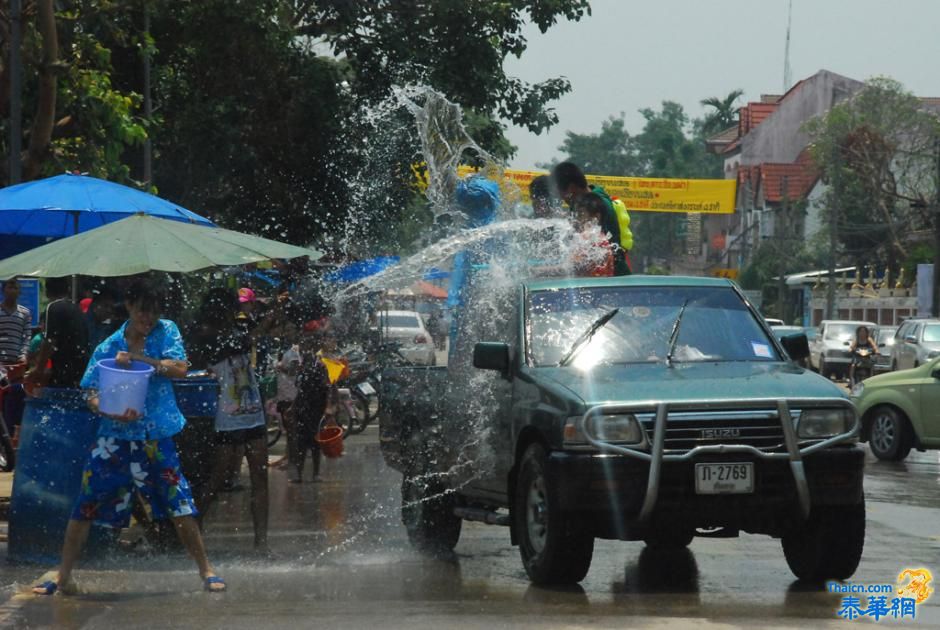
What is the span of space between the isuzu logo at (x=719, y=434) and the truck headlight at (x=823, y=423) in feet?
1.21

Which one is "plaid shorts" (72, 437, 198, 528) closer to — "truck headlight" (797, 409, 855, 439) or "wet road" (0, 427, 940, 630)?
"wet road" (0, 427, 940, 630)

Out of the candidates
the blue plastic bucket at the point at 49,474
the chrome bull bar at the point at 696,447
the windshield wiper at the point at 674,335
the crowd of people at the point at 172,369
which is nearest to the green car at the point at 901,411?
the crowd of people at the point at 172,369

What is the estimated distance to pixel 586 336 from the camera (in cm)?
891

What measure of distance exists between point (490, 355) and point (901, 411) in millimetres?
10984

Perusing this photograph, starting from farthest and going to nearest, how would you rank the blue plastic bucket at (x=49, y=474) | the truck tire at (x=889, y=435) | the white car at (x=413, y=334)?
the white car at (x=413, y=334), the truck tire at (x=889, y=435), the blue plastic bucket at (x=49, y=474)

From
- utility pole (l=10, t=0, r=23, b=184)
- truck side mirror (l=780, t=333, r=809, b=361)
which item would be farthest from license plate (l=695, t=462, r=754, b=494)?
utility pole (l=10, t=0, r=23, b=184)

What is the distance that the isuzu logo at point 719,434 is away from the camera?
783 cm

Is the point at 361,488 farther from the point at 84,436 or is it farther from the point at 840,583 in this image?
the point at 840,583

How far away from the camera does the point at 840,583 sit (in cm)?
839

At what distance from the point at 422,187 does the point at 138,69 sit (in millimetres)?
5200

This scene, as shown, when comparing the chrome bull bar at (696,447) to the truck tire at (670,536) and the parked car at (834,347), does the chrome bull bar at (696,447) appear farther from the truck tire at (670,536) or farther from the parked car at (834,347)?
the parked car at (834,347)

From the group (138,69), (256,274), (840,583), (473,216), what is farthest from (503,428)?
(138,69)

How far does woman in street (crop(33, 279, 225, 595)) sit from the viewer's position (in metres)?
8.37

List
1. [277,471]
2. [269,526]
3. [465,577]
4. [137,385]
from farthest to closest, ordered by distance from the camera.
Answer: [277,471], [269,526], [465,577], [137,385]
